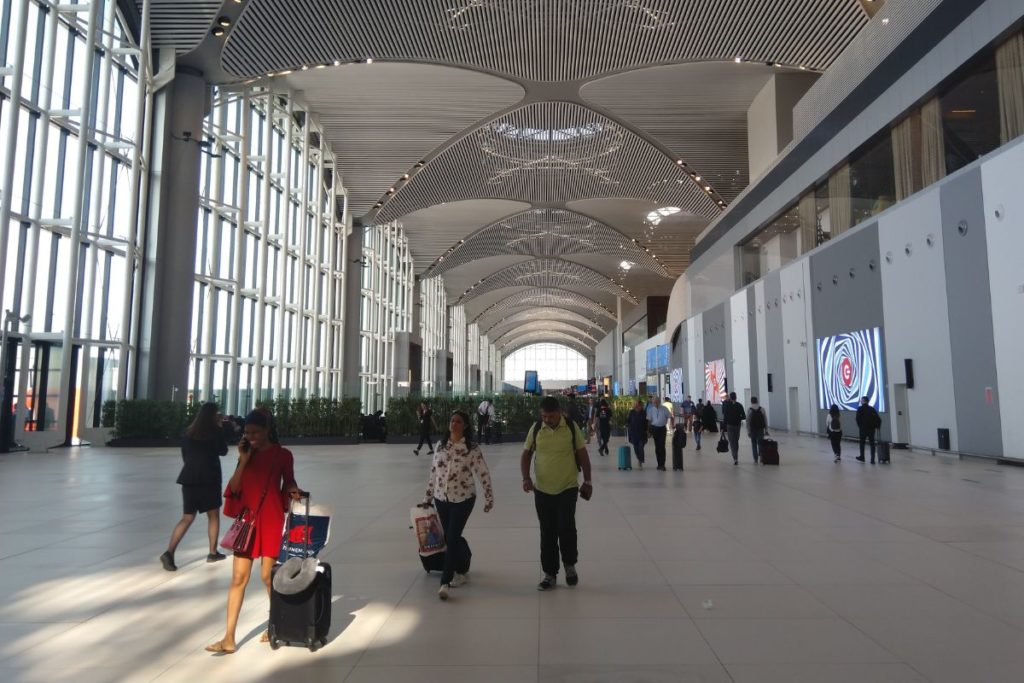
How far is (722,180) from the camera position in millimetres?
29344

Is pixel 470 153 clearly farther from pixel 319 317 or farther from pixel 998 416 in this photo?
pixel 998 416

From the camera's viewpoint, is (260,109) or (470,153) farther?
(470,153)

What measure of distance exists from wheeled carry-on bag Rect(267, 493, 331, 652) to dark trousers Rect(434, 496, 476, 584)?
1073 millimetres

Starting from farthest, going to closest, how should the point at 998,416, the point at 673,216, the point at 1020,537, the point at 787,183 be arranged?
the point at 673,216, the point at 787,183, the point at 998,416, the point at 1020,537

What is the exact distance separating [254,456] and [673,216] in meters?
35.5

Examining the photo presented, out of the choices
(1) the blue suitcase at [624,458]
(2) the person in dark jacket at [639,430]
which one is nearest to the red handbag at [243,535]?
(1) the blue suitcase at [624,458]

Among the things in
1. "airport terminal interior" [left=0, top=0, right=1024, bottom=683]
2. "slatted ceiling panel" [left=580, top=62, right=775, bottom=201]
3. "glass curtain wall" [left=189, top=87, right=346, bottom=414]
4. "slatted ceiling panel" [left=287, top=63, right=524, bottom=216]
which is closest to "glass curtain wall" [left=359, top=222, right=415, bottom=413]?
"airport terminal interior" [left=0, top=0, right=1024, bottom=683]

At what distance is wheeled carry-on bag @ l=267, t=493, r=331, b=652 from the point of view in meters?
3.28

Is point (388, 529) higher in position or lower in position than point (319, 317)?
lower

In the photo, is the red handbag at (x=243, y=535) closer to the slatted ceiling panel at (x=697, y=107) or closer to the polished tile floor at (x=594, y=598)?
the polished tile floor at (x=594, y=598)

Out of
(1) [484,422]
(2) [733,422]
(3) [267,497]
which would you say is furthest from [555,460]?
(1) [484,422]

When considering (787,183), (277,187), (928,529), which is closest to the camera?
(928,529)

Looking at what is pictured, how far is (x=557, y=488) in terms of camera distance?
15.1 feet

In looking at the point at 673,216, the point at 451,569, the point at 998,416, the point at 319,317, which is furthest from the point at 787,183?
the point at 451,569
